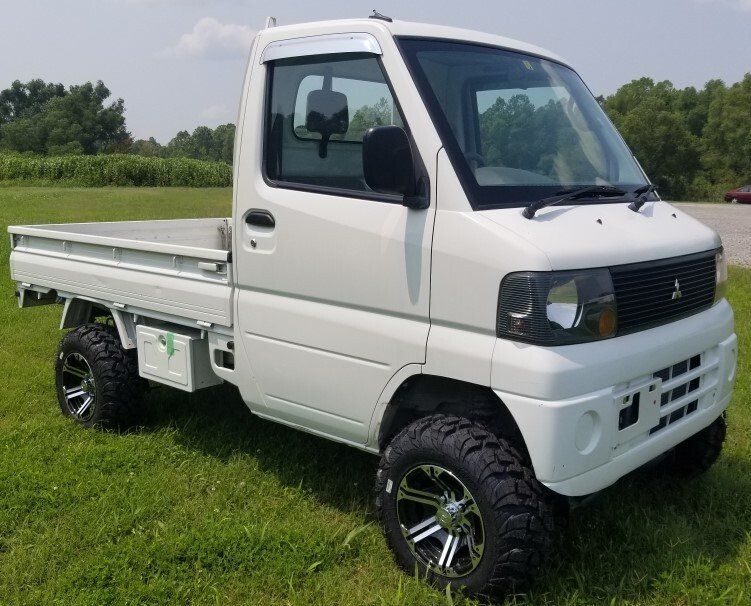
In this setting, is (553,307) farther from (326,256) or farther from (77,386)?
(77,386)

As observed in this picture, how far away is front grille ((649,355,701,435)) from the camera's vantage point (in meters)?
3.14

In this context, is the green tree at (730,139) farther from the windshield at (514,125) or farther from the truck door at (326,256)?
the truck door at (326,256)

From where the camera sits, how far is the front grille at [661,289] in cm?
292

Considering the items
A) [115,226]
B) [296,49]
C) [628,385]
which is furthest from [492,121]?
[115,226]

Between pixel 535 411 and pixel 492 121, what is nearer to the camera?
pixel 535 411

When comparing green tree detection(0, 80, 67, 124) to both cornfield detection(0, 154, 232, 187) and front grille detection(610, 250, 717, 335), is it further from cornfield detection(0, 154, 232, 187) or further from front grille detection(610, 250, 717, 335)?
front grille detection(610, 250, 717, 335)

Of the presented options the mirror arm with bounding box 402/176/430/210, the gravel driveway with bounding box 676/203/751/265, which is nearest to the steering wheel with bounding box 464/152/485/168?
the mirror arm with bounding box 402/176/430/210

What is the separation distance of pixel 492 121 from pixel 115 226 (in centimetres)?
354

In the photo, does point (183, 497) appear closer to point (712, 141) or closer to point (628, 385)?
point (628, 385)

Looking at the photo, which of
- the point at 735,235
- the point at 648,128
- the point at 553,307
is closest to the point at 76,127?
the point at 648,128

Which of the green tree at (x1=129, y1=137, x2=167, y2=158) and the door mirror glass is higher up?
the door mirror glass

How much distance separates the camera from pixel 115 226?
5895 millimetres

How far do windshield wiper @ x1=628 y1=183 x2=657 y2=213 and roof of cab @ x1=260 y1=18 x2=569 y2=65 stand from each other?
885 millimetres

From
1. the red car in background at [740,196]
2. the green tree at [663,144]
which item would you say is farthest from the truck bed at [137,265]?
the green tree at [663,144]
